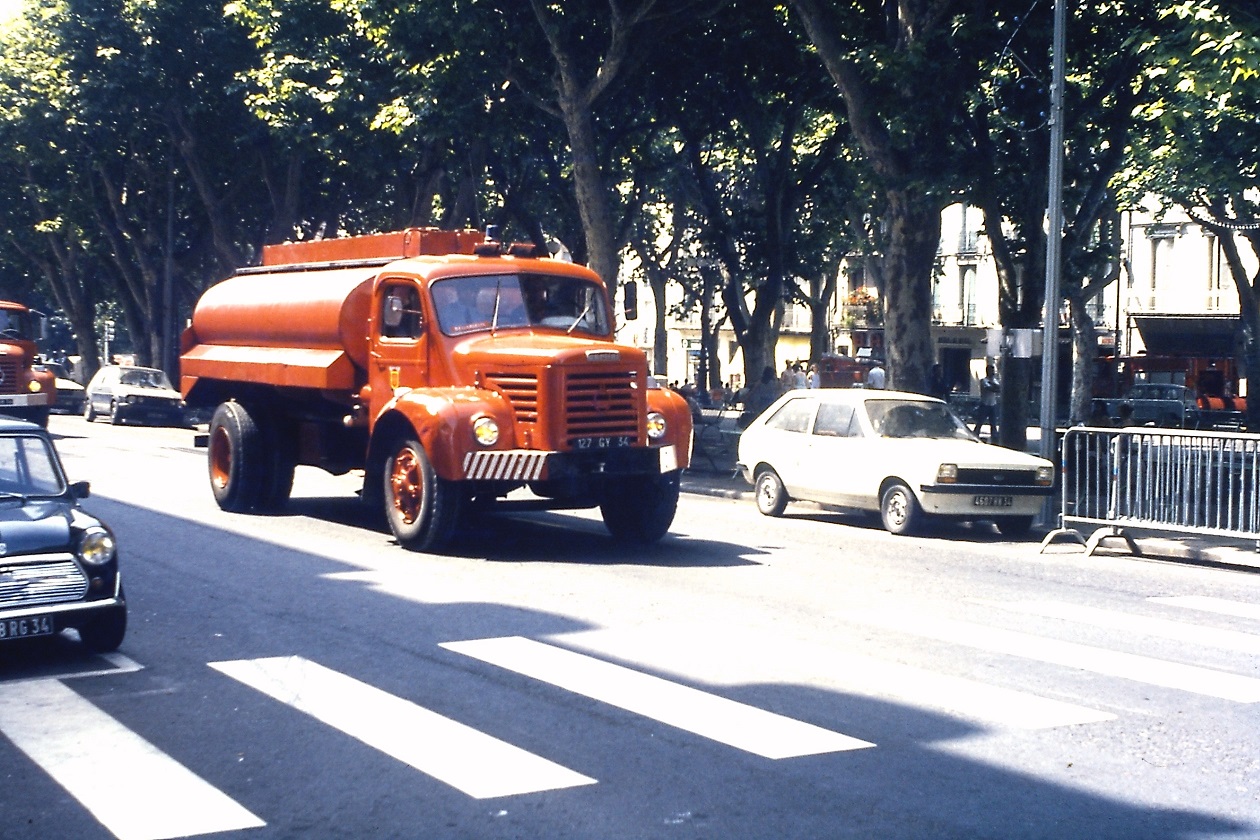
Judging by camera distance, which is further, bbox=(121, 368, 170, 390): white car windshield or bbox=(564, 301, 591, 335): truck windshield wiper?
bbox=(121, 368, 170, 390): white car windshield

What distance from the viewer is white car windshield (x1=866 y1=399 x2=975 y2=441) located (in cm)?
1758

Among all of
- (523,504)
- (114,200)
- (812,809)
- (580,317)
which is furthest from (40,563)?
(114,200)

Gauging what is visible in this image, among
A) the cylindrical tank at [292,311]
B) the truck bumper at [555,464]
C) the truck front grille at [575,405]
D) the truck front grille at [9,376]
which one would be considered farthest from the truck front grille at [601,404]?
the truck front grille at [9,376]

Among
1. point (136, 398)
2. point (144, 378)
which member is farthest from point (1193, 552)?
point (144, 378)

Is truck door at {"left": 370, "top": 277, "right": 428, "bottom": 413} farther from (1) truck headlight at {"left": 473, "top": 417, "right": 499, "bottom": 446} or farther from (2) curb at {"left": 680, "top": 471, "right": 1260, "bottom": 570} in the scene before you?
(2) curb at {"left": 680, "top": 471, "right": 1260, "bottom": 570}

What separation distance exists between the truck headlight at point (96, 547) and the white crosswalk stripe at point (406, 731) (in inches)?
36.1

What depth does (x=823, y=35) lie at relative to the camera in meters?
21.8

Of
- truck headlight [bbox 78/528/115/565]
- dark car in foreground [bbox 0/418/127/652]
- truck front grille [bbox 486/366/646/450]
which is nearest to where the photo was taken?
dark car in foreground [bbox 0/418/127/652]

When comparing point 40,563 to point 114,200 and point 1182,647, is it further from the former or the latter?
point 114,200

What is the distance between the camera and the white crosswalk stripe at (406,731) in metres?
6.70

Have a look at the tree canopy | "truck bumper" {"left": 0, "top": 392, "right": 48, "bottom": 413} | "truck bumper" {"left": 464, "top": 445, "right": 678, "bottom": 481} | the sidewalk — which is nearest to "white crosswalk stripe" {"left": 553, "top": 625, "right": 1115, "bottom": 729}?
"truck bumper" {"left": 464, "top": 445, "right": 678, "bottom": 481}

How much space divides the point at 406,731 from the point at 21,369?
24491 mm

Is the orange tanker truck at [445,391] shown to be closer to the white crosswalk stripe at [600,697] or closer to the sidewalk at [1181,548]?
the white crosswalk stripe at [600,697]

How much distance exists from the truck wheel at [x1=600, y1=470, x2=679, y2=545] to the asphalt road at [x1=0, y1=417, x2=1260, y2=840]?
725 mm
